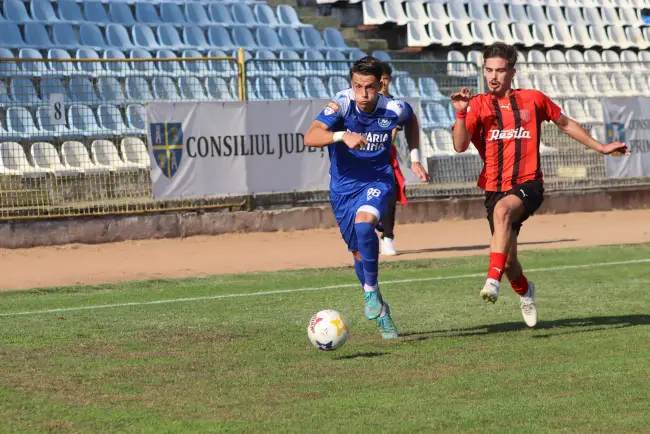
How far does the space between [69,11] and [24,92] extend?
5.79m

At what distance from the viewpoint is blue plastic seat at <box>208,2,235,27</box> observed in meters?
22.9


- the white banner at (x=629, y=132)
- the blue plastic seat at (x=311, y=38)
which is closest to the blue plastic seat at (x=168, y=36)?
the blue plastic seat at (x=311, y=38)

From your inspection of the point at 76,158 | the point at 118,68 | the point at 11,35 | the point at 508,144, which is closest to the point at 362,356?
the point at 508,144

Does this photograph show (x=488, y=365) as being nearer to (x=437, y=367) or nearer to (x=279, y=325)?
(x=437, y=367)

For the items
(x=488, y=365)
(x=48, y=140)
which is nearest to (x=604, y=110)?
(x=48, y=140)

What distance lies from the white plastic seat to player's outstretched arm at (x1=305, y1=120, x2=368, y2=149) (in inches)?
325

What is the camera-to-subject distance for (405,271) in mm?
13617

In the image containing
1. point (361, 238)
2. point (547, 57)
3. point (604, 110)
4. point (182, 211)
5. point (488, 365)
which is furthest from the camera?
point (547, 57)

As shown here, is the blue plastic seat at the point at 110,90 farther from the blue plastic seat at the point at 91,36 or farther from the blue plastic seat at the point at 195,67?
the blue plastic seat at the point at 91,36

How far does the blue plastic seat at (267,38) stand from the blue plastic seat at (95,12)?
10.1 ft

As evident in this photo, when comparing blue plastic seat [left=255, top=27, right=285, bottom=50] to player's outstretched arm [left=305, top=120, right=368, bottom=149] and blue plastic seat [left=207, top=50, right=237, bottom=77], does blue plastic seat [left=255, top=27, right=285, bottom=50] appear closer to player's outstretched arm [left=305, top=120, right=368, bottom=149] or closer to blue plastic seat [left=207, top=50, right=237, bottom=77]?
blue plastic seat [left=207, top=50, right=237, bottom=77]

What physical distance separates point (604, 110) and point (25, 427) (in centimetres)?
1672

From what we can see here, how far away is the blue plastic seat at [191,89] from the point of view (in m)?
17.0

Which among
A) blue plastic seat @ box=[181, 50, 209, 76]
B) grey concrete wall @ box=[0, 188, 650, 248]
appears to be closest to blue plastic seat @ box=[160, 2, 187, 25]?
blue plastic seat @ box=[181, 50, 209, 76]
